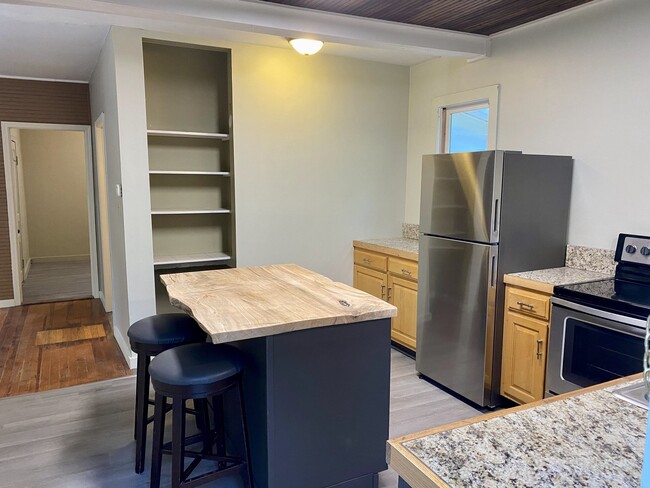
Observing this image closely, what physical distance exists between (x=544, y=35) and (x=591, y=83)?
0.53 m

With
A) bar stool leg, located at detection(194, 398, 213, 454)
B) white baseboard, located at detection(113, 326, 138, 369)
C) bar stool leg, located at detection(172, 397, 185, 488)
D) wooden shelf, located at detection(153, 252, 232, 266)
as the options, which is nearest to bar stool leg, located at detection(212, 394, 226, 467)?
bar stool leg, located at detection(194, 398, 213, 454)

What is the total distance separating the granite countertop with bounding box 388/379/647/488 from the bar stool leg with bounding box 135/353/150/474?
1767mm

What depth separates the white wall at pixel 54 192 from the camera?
8.14 m

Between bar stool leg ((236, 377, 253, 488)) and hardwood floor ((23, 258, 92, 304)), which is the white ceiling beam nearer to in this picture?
bar stool leg ((236, 377, 253, 488))

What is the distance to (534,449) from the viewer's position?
93cm

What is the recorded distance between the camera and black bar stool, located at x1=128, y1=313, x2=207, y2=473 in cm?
232

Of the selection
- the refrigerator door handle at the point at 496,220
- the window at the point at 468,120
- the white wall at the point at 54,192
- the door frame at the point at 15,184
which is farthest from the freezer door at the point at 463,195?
the white wall at the point at 54,192

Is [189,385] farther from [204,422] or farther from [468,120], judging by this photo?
[468,120]

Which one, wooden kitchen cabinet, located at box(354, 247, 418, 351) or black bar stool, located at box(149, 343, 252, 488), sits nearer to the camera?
black bar stool, located at box(149, 343, 252, 488)

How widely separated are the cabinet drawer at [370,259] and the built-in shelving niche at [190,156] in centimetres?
120

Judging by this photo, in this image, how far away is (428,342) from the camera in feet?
11.2

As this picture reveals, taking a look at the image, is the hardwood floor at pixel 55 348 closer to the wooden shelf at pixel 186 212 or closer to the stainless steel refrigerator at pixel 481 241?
the wooden shelf at pixel 186 212

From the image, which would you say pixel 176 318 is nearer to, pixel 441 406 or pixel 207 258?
pixel 207 258

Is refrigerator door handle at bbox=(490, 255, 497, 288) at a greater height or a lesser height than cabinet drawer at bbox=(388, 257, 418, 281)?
greater
